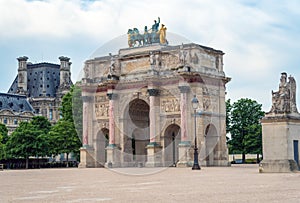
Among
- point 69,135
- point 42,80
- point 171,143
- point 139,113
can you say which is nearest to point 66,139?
point 69,135

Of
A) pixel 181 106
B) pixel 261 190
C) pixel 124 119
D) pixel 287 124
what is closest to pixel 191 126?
pixel 181 106

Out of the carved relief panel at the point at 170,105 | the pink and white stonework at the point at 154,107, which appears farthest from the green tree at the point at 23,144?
the carved relief panel at the point at 170,105

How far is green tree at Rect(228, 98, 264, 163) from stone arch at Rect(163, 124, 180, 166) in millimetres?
18988

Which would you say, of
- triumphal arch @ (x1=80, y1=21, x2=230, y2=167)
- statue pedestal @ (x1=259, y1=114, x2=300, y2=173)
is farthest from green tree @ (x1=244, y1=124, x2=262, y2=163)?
statue pedestal @ (x1=259, y1=114, x2=300, y2=173)

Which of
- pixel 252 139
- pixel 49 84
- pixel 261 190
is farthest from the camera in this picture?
pixel 49 84

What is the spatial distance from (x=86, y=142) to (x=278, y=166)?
40644mm

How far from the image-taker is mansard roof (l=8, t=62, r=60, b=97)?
569ft

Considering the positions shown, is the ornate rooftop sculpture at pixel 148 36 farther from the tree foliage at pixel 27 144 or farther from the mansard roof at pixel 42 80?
the mansard roof at pixel 42 80

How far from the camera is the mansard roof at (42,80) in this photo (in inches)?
6831

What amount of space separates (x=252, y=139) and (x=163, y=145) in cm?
2168

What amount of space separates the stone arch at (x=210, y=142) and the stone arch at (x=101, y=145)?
44.1 ft

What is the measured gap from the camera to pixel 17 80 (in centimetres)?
17738

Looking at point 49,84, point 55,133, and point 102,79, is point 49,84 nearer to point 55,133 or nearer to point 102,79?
point 55,133

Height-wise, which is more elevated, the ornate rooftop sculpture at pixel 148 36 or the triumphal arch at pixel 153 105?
the ornate rooftop sculpture at pixel 148 36
